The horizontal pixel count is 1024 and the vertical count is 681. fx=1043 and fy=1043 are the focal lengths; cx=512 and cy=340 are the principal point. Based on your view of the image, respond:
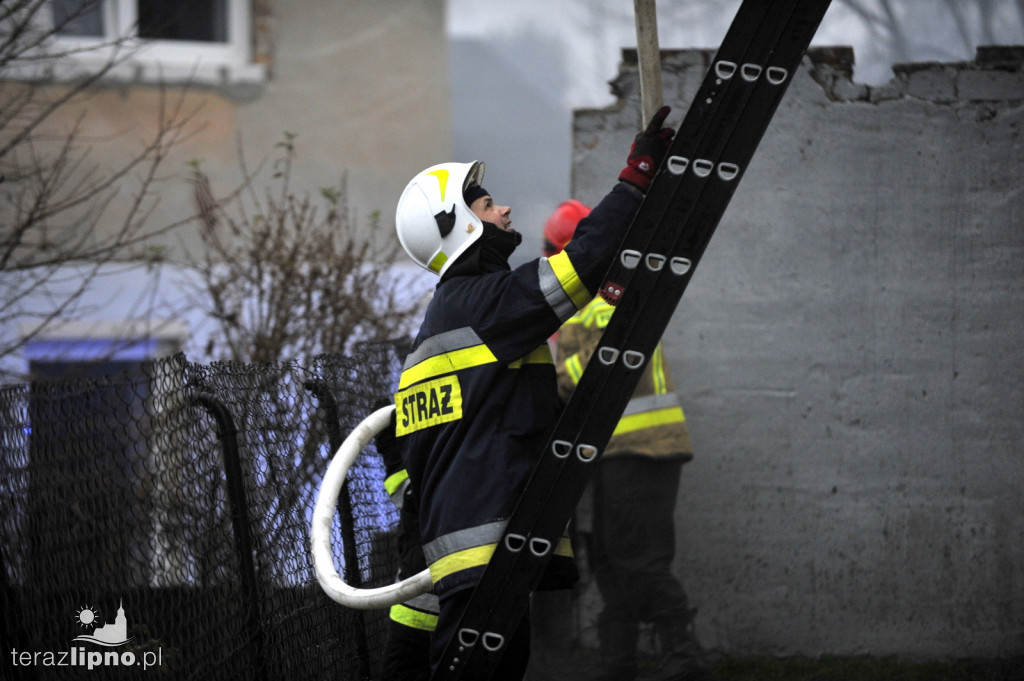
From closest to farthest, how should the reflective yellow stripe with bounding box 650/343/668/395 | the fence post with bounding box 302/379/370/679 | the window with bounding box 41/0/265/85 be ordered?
the fence post with bounding box 302/379/370/679 → the reflective yellow stripe with bounding box 650/343/668/395 → the window with bounding box 41/0/265/85

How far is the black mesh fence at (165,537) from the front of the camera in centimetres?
322

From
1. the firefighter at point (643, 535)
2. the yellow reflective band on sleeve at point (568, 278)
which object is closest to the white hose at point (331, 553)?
the yellow reflective band on sleeve at point (568, 278)

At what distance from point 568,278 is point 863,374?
2376mm

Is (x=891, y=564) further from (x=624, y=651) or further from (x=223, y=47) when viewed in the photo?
(x=223, y=47)

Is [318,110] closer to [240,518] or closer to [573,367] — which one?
[573,367]

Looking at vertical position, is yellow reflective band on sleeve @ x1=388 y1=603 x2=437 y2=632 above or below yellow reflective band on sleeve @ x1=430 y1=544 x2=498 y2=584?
below

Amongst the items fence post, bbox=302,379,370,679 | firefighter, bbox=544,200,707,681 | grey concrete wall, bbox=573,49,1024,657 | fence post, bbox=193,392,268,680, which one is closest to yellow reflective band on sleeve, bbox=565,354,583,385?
firefighter, bbox=544,200,707,681

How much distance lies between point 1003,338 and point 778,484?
1.12m

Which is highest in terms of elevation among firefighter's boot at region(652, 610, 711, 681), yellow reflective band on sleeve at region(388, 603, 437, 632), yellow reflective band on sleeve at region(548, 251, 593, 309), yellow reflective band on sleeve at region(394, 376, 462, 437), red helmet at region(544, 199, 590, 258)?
red helmet at region(544, 199, 590, 258)

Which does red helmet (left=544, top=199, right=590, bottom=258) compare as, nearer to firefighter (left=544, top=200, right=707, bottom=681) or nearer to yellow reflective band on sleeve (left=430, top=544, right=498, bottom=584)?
firefighter (left=544, top=200, right=707, bottom=681)

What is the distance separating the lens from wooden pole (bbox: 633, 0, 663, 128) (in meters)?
3.12

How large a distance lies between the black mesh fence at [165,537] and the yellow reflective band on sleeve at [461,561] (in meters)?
0.71

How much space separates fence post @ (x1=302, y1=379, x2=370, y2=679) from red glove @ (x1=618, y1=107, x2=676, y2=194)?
1533 millimetres

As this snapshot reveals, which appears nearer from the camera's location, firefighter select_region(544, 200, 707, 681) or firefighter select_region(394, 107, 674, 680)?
firefighter select_region(394, 107, 674, 680)
